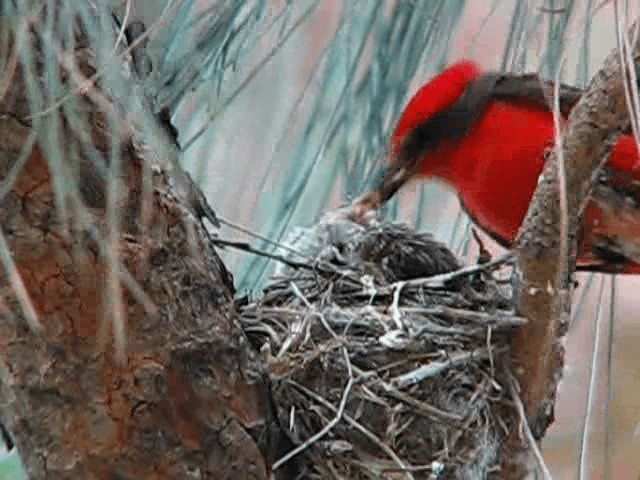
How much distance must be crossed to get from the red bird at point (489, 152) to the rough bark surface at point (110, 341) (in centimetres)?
48

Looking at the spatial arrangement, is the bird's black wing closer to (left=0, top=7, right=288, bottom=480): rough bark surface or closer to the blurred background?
the blurred background

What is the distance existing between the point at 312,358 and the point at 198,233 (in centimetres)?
22

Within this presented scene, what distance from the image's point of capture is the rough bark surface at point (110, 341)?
2.95 feet

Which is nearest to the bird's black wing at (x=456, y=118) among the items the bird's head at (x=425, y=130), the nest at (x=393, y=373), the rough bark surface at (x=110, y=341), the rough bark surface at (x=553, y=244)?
the bird's head at (x=425, y=130)

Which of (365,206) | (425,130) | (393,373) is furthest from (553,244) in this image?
(425,130)

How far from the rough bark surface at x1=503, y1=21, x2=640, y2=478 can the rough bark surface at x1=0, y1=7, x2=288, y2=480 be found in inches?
8.2

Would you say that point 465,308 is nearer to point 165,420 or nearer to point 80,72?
point 165,420

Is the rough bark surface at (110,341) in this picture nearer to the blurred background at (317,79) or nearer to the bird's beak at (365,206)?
the blurred background at (317,79)

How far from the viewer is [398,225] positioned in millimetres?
1508

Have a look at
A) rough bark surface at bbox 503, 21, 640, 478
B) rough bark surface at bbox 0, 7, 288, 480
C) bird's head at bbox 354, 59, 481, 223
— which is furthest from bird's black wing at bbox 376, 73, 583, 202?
rough bark surface at bbox 0, 7, 288, 480

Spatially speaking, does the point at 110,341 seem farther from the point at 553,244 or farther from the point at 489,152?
the point at 489,152

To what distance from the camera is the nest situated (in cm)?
110

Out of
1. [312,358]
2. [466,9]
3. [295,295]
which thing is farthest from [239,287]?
[466,9]

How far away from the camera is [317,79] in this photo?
1165 millimetres
